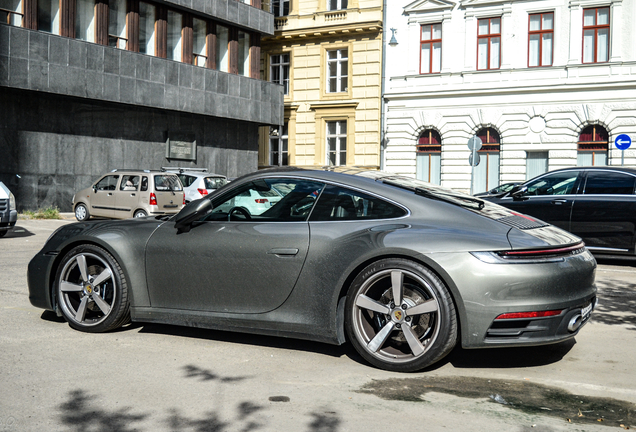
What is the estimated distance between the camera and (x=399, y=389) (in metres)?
4.06

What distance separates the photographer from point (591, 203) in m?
10.6

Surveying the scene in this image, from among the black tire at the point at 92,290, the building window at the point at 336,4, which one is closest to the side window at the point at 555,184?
the black tire at the point at 92,290

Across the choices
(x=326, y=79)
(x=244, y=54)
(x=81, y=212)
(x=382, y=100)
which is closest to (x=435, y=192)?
(x=81, y=212)

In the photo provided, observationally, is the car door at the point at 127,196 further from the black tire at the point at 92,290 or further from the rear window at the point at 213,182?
the black tire at the point at 92,290

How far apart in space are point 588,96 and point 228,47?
1530 cm

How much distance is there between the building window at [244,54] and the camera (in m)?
30.3

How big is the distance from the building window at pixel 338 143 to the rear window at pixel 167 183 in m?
17.2

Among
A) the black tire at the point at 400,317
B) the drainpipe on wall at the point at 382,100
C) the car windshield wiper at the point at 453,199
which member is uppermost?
the drainpipe on wall at the point at 382,100

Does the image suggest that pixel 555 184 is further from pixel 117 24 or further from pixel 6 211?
pixel 117 24

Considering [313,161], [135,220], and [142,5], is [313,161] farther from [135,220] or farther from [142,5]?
[135,220]

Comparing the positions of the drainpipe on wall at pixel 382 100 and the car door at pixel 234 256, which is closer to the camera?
the car door at pixel 234 256

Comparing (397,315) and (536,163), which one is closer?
(397,315)

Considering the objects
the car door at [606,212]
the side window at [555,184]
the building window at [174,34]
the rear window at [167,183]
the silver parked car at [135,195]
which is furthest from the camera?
the building window at [174,34]

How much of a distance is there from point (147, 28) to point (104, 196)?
9.39 m
